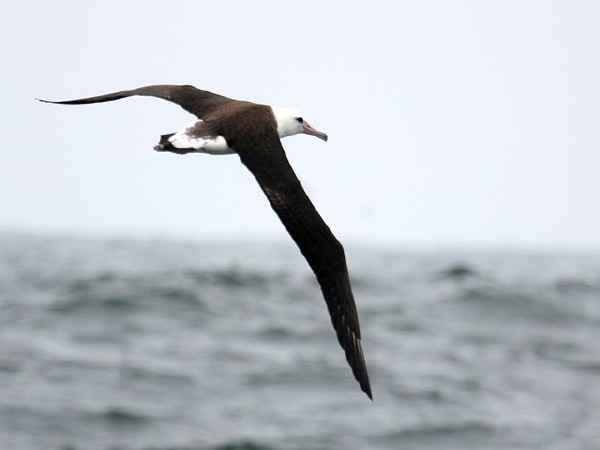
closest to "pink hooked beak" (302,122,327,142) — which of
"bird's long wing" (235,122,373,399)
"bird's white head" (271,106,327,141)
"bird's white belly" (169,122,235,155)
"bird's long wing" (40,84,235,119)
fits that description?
"bird's white head" (271,106,327,141)

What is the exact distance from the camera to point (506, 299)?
23.2 m

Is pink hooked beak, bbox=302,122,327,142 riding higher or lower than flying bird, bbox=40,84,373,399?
higher

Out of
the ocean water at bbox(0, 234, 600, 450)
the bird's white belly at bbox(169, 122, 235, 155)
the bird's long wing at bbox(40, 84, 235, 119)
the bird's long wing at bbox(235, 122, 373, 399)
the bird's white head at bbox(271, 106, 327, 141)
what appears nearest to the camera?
the bird's long wing at bbox(235, 122, 373, 399)

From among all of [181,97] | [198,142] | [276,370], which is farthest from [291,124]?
[276,370]

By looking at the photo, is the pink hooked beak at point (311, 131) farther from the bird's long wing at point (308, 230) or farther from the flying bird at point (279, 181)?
the bird's long wing at point (308, 230)

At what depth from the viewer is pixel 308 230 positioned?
851 cm

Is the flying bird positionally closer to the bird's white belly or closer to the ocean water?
the bird's white belly

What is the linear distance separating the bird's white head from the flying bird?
1.09 ft

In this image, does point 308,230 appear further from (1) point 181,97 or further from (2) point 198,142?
(1) point 181,97

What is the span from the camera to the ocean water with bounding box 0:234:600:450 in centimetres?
1398

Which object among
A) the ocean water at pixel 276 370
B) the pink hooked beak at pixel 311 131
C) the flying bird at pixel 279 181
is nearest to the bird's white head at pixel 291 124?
the pink hooked beak at pixel 311 131

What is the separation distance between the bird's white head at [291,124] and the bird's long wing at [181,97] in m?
0.43

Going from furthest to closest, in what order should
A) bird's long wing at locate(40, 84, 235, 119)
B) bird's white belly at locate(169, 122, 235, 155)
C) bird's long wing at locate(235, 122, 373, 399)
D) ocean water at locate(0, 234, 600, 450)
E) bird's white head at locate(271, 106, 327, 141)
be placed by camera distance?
ocean water at locate(0, 234, 600, 450)
bird's white head at locate(271, 106, 327, 141)
bird's long wing at locate(40, 84, 235, 119)
bird's white belly at locate(169, 122, 235, 155)
bird's long wing at locate(235, 122, 373, 399)

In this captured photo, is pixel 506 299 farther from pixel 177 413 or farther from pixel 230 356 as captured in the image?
pixel 177 413
